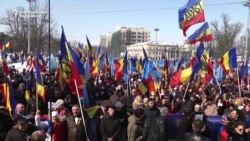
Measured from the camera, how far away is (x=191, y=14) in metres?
13.8

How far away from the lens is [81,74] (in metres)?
8.55

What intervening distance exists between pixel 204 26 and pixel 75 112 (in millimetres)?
7922

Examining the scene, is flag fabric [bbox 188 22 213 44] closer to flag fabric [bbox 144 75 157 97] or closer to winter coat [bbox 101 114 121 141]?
flag fabric [bbox 144 75 157 97]

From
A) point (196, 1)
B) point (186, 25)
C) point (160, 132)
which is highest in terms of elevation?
point (196, 1)

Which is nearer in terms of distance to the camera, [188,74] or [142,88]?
[188,74]

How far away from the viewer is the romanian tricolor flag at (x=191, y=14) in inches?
543

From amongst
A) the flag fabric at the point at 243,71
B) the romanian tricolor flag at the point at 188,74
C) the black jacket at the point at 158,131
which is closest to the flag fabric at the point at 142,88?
the romanian tricolor flag at the point at 188,74

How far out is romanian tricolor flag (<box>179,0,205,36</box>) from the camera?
45.2ft

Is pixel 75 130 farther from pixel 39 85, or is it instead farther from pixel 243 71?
pixel 243 71

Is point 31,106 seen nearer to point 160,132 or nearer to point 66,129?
point 66,129

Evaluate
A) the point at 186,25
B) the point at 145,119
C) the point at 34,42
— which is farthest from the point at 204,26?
the point at 34,42

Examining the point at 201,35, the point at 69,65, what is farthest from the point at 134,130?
the point at 201,35

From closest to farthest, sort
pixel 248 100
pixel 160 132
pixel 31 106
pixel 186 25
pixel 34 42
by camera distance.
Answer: pixel 160 132 → pixel 31 106 → pixel 248 100 → pixel 186 25 → pixel 34 42

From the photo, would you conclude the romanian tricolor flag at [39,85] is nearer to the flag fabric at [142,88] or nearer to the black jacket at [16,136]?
the black jacket at [16,136]
